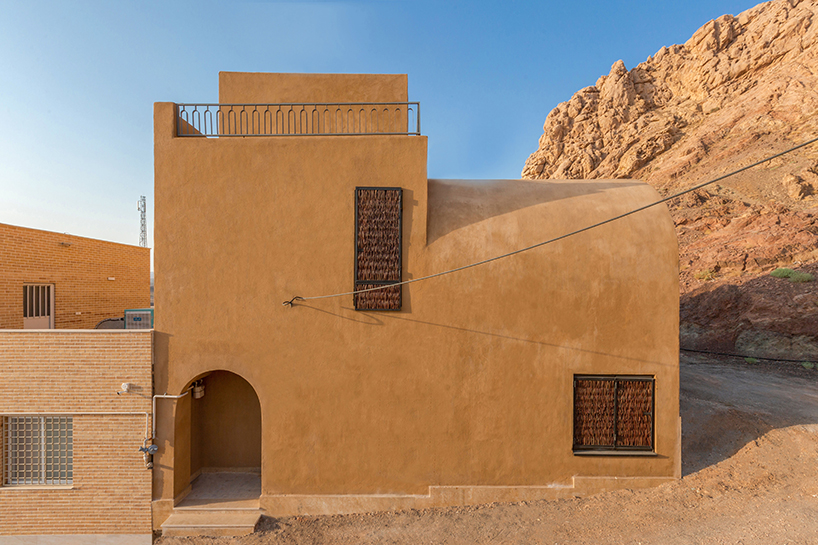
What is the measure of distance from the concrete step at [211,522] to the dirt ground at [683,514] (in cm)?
13

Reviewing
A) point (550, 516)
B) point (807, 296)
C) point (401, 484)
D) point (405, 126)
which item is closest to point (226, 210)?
point (405, 126)

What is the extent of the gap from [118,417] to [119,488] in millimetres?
1301

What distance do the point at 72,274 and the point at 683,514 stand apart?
55.8 feet

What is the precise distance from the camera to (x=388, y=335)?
646 cm

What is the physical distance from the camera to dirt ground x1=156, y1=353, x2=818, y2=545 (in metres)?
5.47

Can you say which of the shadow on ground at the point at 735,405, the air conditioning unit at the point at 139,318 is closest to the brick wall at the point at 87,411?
the air conditioning unit at the point at 139,318

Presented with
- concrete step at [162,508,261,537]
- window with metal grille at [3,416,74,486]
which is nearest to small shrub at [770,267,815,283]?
concrete step at [162,508,261,537]

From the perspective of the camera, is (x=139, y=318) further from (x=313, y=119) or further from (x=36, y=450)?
(x=313, y=119)

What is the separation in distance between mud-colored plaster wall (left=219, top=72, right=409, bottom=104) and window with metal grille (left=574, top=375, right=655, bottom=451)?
23.3 ft

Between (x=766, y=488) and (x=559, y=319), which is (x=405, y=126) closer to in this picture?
(x=559, y=319)

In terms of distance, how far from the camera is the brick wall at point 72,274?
31.3 feet

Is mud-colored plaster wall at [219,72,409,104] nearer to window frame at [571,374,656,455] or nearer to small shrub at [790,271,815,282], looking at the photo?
window frame at [571,374,656,455]

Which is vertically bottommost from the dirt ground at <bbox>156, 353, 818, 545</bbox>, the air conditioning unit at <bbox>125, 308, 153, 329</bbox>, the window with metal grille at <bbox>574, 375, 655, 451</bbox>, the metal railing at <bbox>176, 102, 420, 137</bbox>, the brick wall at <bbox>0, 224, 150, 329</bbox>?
the dirt ground at <bbox>156, 353, 818, 545</bbox>

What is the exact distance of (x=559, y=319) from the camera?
6.47 metres
